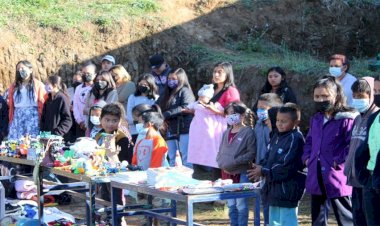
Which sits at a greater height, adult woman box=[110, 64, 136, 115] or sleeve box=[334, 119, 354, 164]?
adult woman box=[110, 64, 136, 115]

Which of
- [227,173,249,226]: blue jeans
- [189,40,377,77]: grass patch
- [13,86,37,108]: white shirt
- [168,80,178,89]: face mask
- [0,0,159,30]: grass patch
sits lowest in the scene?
[227,173,249,226]: blue jeans

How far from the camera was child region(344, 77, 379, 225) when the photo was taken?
23.6 ft

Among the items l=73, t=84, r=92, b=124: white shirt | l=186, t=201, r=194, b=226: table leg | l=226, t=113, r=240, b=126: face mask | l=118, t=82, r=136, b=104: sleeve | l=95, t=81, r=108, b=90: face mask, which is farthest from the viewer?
l=73, t=84, r=92, b=124: white shirt

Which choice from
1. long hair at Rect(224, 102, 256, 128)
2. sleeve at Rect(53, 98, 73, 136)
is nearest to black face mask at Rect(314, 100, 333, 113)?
long hair at Rect(224, 102, 256, 128)

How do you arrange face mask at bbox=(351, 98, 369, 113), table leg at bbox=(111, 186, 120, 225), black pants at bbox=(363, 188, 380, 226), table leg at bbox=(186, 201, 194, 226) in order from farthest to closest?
table leg at bbox=(111, 186, 120, 225) → face mask at bbox=(351, 98, 369, 113) → black pants at bbox=(363, 188, 380, 226) → table leg at bbox=(186, 201, 194, 226)

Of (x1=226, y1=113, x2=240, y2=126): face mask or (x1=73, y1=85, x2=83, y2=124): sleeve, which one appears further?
(x1=73, y1=85, x2=83, y2=124): sleeve

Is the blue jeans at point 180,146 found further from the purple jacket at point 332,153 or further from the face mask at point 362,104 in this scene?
the face mask at point 362,104

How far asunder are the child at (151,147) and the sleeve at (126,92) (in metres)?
3.28

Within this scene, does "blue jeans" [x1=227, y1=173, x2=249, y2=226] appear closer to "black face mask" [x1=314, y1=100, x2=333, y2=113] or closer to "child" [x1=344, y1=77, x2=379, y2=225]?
"black face mask" [x1=314, y1=100, x2=333, y2=113]

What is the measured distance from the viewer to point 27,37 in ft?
53.4

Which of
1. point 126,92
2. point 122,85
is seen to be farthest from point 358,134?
point 122,85

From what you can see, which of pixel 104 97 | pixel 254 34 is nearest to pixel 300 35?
pixel 254 34

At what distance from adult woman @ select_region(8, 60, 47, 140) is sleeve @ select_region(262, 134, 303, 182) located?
5.10m

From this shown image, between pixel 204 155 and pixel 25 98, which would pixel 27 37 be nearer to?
pixel 25 98
